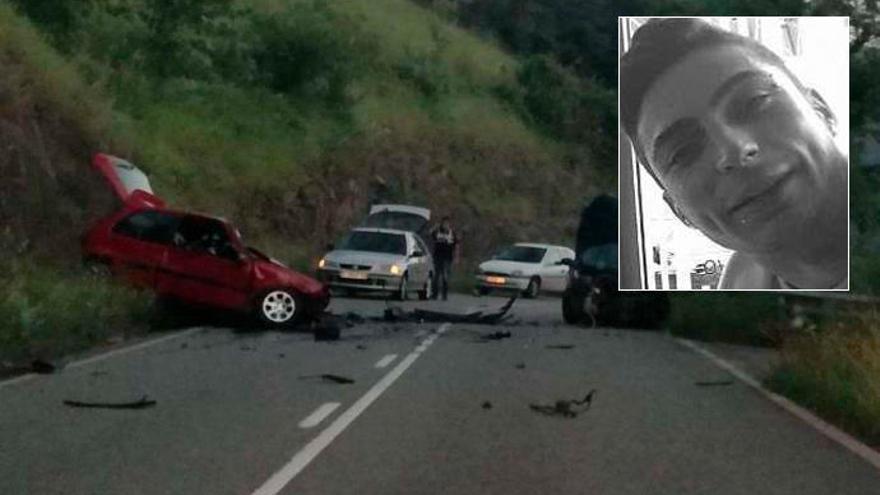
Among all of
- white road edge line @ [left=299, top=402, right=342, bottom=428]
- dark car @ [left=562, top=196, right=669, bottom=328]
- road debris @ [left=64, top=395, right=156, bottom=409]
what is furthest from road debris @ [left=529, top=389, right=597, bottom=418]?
dark car @ [left=562, top=196, right=669, bottom=328]

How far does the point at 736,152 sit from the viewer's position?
23.5 metres

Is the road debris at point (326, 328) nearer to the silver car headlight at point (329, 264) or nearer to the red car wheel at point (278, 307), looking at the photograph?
the red car wheel at point (278, 307)

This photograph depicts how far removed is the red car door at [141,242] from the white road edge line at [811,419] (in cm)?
843

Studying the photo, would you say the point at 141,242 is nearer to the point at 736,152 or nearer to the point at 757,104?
the point at 736,152

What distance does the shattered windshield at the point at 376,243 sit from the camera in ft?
115

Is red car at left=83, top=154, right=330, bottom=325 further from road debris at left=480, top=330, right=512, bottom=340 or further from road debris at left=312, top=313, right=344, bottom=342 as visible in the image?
road debris at left=480, top=330, right=512, bottom=340

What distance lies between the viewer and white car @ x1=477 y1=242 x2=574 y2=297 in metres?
40.5

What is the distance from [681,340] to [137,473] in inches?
618

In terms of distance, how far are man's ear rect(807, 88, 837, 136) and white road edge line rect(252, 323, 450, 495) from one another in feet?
25.9

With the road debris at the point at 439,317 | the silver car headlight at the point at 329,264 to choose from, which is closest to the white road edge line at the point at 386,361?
the road debris at the point at 439,317

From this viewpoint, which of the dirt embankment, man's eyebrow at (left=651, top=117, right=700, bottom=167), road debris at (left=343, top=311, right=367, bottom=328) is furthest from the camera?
the dirt embankment

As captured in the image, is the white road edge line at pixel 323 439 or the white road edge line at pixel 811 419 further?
the white road edge line at pixel 811 419

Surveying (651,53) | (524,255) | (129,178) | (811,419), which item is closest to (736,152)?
(651,53)

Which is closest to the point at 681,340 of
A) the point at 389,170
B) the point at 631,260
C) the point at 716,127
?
the point at 631,260
